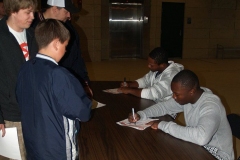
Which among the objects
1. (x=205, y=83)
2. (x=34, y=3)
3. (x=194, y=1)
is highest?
(x=194, y=1)

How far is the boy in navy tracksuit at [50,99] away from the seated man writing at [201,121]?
56 cm

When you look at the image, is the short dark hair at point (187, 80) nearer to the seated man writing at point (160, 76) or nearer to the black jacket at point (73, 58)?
the seated man writing at point (160, 76)

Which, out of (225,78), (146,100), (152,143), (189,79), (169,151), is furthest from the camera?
(225,78)

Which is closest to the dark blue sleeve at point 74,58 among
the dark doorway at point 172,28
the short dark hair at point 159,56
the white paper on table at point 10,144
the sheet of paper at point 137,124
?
the short dark hair at point 159,56

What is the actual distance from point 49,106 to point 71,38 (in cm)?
126

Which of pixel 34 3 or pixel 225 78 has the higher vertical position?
pixel 34 3

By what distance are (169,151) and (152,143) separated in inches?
5.0

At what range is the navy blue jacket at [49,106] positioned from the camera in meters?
1.35

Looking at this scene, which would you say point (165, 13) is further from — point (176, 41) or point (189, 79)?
point (189, 79)

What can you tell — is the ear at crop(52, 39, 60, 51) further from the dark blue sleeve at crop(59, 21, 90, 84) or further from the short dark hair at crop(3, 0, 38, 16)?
the dark blue sleeve at crop(59, 21, 90, 84)

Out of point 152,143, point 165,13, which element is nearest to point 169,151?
point 152,143

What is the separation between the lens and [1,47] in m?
1.67

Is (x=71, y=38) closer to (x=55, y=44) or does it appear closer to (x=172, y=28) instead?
(x=55, y=44)

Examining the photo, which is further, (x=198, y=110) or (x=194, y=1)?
(x=194, y=1)
